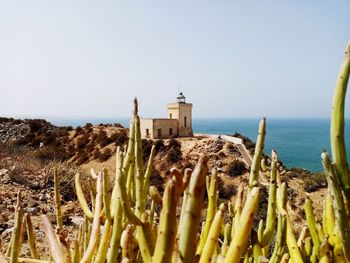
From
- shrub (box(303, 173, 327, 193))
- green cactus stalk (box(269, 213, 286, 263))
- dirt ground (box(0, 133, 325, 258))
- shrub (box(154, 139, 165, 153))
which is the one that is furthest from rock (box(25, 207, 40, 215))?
shrub (box(154, 139, 165, 153))

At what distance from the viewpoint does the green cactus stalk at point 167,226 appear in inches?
35.4

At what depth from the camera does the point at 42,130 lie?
31.3 metres

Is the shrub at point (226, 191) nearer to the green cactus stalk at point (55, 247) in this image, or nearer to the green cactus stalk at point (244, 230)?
the green cactus stalk at point (55, 247)

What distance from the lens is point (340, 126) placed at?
125 cm

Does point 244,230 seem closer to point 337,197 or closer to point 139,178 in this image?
point 337,197

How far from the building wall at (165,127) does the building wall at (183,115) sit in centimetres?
52

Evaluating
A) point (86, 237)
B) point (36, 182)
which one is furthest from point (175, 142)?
point (86, 237)

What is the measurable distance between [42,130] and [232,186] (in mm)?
16658

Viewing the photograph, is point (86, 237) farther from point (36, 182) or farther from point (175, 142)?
point (175, 142)

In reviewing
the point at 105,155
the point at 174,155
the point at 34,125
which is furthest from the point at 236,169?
the point at 34,125

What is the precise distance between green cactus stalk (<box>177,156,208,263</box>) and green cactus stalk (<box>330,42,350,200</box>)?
59 cm

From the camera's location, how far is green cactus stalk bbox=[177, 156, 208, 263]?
82 centimetres

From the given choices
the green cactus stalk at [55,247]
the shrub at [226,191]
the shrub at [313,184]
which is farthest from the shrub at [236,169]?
the green cactus stalk at [55,247]

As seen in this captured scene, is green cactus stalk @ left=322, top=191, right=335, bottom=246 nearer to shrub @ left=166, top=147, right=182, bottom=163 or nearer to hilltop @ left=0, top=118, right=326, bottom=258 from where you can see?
hilltop @ left=0, top=118, right=326, bottom=258
